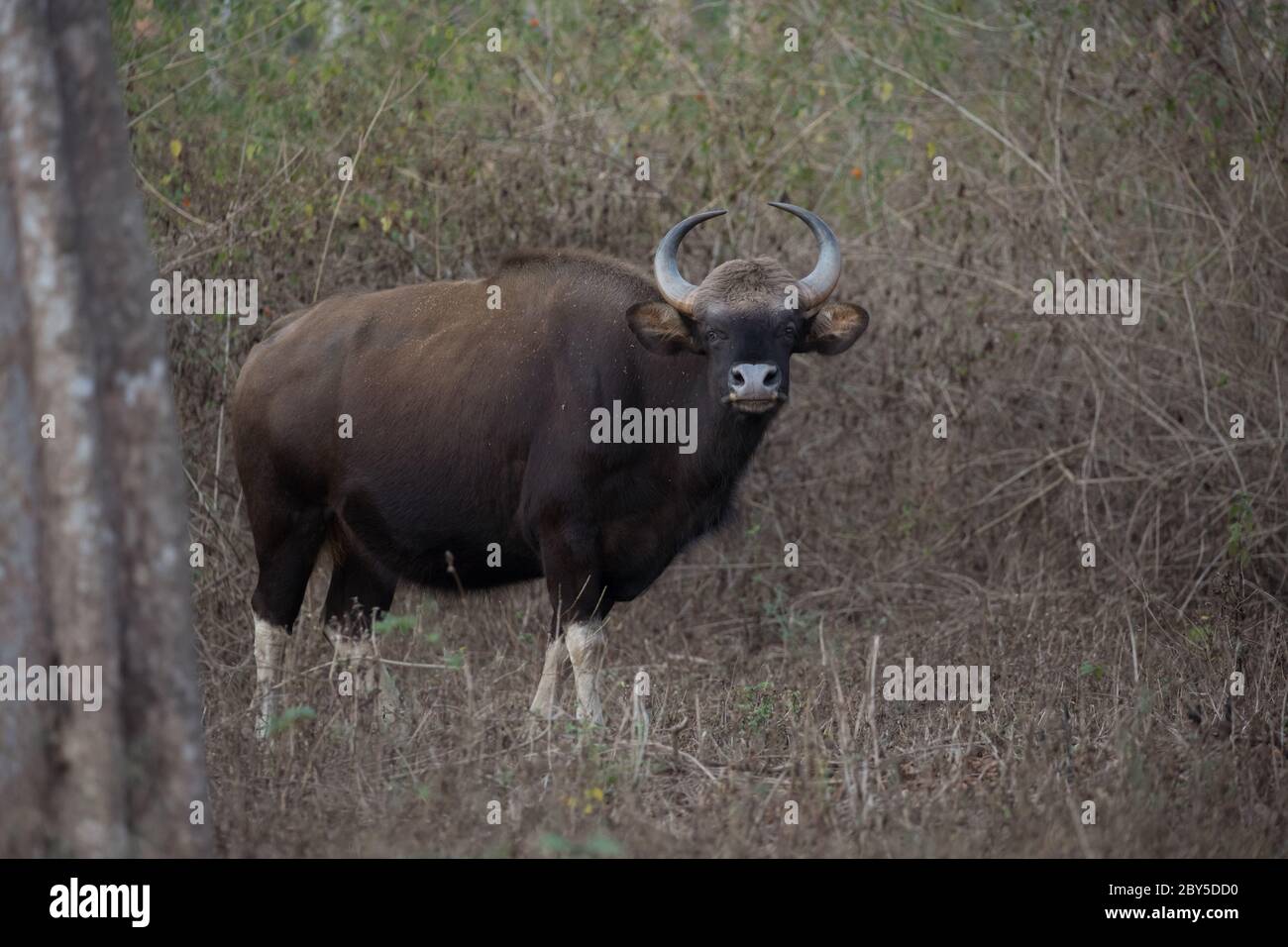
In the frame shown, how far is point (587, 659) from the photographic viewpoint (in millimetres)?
6602

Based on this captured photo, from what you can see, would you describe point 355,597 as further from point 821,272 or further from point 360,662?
point 821,272

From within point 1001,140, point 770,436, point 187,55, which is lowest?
point 770,436

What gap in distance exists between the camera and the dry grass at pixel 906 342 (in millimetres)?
7008

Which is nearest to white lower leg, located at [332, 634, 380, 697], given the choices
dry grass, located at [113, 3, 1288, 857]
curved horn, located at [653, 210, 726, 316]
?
dry grass, located at [113, 3, 1288, 857]

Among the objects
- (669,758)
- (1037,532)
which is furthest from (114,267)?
(1037,532)

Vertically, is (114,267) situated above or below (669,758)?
above

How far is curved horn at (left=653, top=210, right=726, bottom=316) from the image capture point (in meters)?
6.84

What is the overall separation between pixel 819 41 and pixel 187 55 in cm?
432

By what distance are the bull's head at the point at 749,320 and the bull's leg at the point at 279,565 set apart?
1.93 m

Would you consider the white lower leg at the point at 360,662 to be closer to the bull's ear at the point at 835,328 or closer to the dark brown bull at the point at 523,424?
the dark brown bull at the point at 523,424

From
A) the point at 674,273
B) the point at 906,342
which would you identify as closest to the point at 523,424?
the point at 674,273

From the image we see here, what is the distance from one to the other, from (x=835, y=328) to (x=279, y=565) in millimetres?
2929

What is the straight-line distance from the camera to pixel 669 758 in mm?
5875

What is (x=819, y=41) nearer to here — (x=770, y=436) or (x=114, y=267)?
(x=770, y=436)
